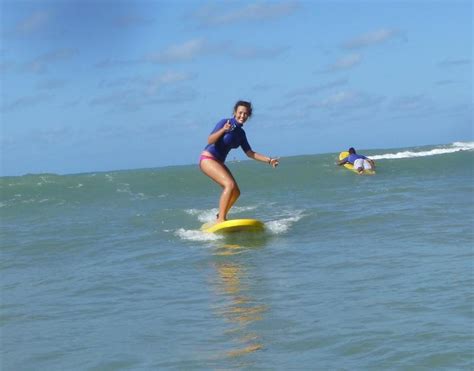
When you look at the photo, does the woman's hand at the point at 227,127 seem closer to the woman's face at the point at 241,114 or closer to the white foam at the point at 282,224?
the woman's face at the point at 241,114

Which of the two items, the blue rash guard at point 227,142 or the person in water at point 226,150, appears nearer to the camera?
the person in water at point 226,150

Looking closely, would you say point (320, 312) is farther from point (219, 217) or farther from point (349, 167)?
point (349, 167)

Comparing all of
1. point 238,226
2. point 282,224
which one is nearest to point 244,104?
point 238,226

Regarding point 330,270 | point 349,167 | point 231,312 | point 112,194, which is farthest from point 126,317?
point 349,167

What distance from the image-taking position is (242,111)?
947cm

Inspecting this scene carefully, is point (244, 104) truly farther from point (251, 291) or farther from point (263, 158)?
point (251, 291)

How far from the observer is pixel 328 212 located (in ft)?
38.7

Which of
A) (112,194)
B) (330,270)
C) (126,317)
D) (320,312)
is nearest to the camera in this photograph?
(320,312)

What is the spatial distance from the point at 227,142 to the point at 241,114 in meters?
0.52

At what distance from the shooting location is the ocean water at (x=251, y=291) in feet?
13.9

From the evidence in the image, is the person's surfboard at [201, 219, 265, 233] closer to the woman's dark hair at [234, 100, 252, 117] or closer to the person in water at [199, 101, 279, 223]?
the person in water at [199, 101, 279, 223]

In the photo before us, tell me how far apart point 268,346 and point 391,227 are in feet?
17.7

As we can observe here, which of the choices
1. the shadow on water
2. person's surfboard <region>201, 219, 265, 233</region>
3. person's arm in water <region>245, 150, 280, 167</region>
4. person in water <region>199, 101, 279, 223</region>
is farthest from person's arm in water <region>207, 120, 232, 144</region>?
the shadow on water

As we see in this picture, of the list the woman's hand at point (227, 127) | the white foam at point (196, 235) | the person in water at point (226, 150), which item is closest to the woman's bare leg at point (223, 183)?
the person in water at point (226, 150)
